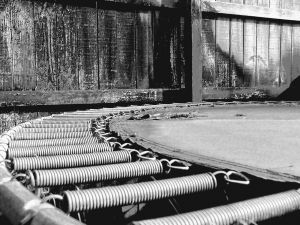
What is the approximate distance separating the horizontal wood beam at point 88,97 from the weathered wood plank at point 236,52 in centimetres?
94

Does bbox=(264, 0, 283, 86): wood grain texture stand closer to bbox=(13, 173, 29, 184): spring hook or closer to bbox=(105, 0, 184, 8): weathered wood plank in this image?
bbox=(105, 0, 184, 8): weathered wood plank

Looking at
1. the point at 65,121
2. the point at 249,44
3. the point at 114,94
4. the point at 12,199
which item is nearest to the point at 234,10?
the point at 249,44

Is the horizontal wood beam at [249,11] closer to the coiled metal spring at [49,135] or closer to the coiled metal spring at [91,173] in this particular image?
the coiled metal spring at [49,135]

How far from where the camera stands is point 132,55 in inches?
187

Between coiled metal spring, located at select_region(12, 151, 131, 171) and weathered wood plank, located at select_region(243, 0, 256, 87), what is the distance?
4418 mm

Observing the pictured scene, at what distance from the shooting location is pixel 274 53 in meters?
5.97

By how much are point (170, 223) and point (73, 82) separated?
3758 mm

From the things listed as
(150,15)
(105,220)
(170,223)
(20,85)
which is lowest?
(105,220)

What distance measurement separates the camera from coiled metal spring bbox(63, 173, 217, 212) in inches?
39.0

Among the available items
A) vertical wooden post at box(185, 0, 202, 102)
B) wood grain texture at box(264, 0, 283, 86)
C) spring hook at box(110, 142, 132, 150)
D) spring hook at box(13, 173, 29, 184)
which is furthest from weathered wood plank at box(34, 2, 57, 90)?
spring hook at box(13, 173, 29, 184)

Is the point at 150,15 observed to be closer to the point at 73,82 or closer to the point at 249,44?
the point at 73,82

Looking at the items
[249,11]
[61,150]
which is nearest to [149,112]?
[61,150]

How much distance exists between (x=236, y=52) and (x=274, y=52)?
2.38ft

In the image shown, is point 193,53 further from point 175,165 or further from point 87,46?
point 175,165
